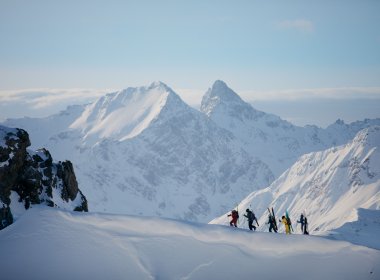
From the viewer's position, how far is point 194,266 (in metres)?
21.6

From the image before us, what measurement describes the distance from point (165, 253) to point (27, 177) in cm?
2073

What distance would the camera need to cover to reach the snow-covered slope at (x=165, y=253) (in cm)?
2075

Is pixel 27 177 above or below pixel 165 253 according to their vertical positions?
above

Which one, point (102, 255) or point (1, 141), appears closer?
point (102, 255)

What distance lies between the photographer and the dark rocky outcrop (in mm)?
36250

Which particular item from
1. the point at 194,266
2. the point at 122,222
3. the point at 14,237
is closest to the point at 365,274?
the point at 194,266

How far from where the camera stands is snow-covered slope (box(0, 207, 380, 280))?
20.8m

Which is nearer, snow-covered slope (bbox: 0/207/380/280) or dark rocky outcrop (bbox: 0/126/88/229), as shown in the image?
snow-covered slope (bbox: 0/207/380/280)

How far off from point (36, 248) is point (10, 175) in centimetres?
1598

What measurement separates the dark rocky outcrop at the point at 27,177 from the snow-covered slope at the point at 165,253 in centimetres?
1018

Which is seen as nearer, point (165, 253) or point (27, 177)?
point (165, 253)

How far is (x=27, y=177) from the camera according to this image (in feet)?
129

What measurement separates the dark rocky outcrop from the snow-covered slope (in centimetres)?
1018

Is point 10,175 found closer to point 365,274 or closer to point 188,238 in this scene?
point 188,238
